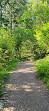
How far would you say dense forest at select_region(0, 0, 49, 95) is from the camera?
7.94 meters

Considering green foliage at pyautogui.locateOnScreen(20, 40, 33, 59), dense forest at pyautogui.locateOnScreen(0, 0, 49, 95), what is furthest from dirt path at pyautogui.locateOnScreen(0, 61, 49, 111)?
green foliage at pyautogui.locateOnScreen(20, 40, 33, 59)

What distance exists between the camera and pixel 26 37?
21281 millimetres

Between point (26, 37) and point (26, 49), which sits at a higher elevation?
point (26, 37)

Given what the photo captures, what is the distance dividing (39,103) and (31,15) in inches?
309

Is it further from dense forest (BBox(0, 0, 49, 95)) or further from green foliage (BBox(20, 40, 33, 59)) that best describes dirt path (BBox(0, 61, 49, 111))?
green foliage (BBox(20, 40, 33, 59))

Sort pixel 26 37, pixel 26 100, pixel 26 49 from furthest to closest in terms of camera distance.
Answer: pixel 26 49
pixel 26 37
pixel 26 100

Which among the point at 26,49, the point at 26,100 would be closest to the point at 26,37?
the point at 26,49

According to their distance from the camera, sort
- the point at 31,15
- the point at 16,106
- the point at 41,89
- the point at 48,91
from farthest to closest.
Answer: the point at 31,15 < the point at 41,89 < the point at 48,91 < the point at 16,106

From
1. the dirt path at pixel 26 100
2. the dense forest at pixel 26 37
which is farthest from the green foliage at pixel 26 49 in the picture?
the dirt path at pixel 26 100

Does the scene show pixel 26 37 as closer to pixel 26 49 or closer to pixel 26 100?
pixel 26 49

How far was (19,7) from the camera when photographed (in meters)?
28.0

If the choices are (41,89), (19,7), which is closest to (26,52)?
(19,7)

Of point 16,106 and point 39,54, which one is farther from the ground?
point 16,106

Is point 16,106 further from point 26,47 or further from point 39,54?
point 26,47
